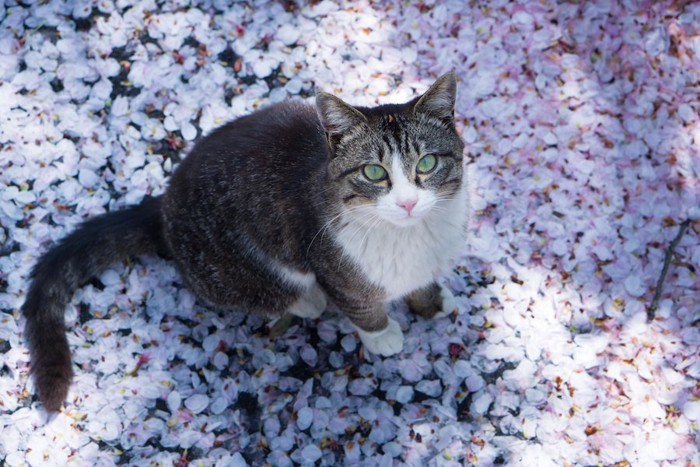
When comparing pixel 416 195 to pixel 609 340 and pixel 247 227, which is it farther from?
pixel 609 340

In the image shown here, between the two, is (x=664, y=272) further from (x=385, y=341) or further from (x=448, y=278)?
(x=385, y=341)

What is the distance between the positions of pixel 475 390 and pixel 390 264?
0.94m

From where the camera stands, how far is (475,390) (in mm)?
3441

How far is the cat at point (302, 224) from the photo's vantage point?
260 cm

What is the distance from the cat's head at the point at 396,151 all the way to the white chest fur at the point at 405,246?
17 centimetres

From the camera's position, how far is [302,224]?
2955 millimetres

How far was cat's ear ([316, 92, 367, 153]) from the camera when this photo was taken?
2525mm

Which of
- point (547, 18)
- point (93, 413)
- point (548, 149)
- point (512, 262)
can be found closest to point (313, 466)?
point (93, 413)

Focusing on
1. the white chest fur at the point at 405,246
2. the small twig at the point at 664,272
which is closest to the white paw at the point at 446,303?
the white chest fur at the point at 405,246

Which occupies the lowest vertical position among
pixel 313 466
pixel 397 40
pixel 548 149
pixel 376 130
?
pixel 313 466

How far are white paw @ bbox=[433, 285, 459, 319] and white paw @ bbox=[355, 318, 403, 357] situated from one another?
9.8 inches

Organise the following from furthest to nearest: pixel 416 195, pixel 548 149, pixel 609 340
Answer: pixel 548 149 → pixel 609 340 → pixel 416 195

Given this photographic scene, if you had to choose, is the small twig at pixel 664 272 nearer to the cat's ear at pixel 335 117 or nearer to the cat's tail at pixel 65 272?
the cat's ear at pixel 335 117

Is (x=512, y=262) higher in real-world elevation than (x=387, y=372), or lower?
higher
